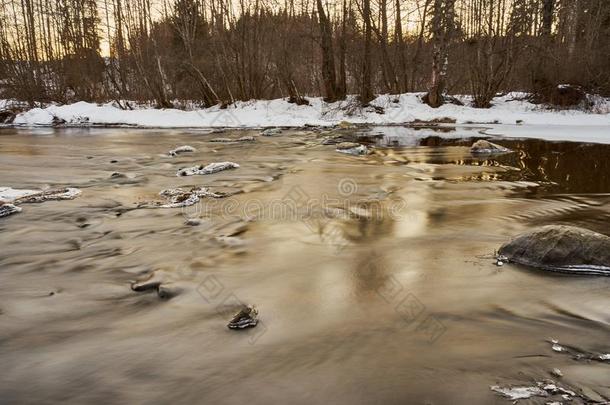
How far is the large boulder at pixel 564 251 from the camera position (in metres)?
3.98

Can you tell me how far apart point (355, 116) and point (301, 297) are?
16.5 meters

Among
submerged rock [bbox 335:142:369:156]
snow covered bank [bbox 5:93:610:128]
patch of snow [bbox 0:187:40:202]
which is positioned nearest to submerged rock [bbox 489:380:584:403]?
patch of snow [bbox 0:187:40:202]

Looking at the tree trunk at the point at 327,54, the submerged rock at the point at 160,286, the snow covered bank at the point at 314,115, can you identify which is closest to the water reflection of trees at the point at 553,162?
the snow covered bank at the point at 314,115

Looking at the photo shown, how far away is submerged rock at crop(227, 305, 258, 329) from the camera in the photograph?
321 centimetres

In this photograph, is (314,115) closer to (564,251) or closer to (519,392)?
(564,251)

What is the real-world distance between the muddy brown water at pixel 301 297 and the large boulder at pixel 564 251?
0.68 feet

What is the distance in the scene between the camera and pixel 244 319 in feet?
10.7

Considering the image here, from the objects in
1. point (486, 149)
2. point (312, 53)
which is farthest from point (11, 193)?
point (312, 53)

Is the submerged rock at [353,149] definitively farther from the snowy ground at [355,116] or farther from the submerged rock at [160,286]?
the submerged rock at [160,286]

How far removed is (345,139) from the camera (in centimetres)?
1443

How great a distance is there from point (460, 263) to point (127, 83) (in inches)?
1119

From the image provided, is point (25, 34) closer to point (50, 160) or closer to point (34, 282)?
point (50, 160)

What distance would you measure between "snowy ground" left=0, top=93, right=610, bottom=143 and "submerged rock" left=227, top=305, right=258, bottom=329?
41.4ft

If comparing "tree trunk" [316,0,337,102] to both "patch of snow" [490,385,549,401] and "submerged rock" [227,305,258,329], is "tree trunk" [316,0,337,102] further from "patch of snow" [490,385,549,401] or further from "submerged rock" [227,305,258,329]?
"patch of snow" [490,385,549,401]
